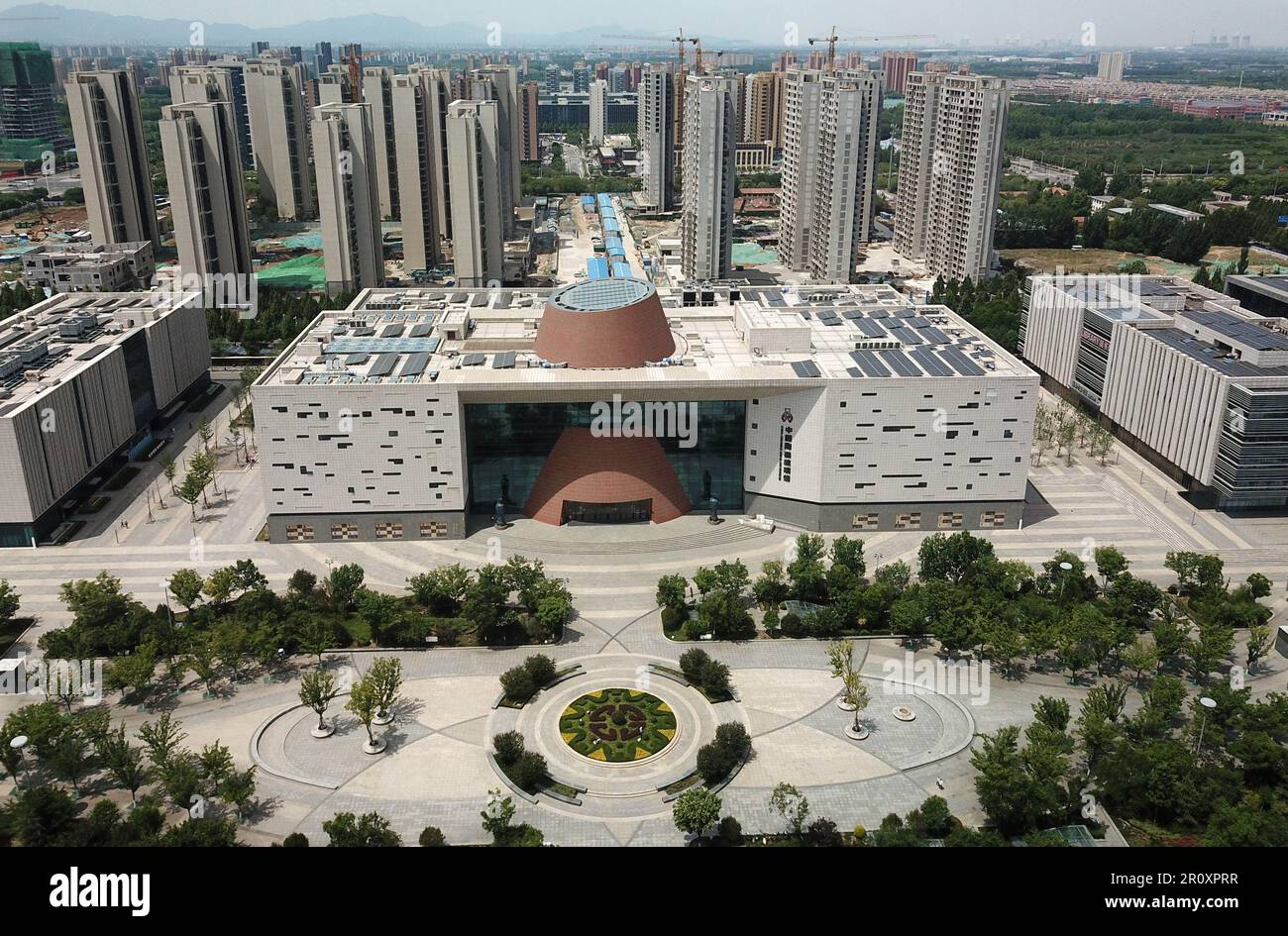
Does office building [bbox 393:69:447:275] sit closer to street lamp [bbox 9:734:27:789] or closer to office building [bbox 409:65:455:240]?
office building [bbox 409:65:455:240]

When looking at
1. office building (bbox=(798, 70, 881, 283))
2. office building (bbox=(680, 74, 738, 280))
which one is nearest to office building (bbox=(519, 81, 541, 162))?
office building (bbox=(680, 74, 738, 280))

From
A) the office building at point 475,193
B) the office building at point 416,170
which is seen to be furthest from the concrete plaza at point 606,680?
the office building at point 416,170

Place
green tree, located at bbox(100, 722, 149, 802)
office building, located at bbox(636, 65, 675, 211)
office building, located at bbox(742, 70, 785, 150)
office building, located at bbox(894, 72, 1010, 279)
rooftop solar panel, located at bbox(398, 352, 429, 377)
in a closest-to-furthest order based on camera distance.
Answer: green tree, located at bbox(100, 722, 149, 802) < rooftop solar panel, located at bbox(398, 352, 429, 377) < office building, located at bbox(894, 72, 1010, 279) < office building, located at bbox(636, 65, 675, 211) < office building, located at bbox(742, 70, 785, 150)

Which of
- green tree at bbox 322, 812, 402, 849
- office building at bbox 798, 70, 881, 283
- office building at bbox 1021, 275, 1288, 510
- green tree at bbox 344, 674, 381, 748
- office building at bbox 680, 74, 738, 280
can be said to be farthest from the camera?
office building at bbox 798, 70, 881, 283

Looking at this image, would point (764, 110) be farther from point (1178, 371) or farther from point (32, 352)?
point (32, 352)
